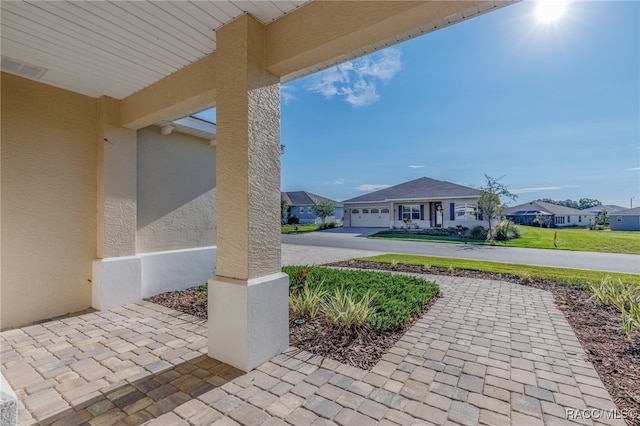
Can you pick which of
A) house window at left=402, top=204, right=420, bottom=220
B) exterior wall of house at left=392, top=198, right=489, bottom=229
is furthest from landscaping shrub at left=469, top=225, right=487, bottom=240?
house window at left=402, top=204, right=420, bottom=220

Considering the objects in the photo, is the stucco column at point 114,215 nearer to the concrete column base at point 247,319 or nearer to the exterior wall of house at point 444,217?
the concrete column base at point 247,319

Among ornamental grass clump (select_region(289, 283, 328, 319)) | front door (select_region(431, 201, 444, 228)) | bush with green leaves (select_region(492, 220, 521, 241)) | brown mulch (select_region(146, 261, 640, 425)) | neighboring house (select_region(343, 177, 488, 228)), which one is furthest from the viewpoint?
front door (select_region(431, 201, 444, 228))

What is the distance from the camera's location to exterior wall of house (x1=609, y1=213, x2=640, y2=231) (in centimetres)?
3086

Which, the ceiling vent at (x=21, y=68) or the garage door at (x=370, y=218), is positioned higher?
the ceiling vent at (x=21, y=68)

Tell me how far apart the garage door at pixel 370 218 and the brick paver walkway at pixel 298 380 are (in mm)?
25625

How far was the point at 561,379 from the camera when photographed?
2.72m

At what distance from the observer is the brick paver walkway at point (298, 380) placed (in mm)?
2188

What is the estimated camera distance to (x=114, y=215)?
16.0 feet

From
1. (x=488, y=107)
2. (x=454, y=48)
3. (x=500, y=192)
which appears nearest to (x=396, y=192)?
(x=500, y=192)

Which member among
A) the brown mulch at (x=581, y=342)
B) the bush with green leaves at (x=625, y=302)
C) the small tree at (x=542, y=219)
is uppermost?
the small tree at (x=542, y=219)

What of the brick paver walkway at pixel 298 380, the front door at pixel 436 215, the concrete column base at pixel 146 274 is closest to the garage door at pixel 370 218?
the front door at pixel 436 215

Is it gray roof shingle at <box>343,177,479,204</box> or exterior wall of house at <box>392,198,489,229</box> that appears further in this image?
gray roof shingle at <box>343,177,479,204</box>

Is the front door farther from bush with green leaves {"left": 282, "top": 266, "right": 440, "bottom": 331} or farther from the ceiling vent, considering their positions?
the ceiling vent

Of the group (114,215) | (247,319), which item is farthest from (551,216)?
(114,215)
